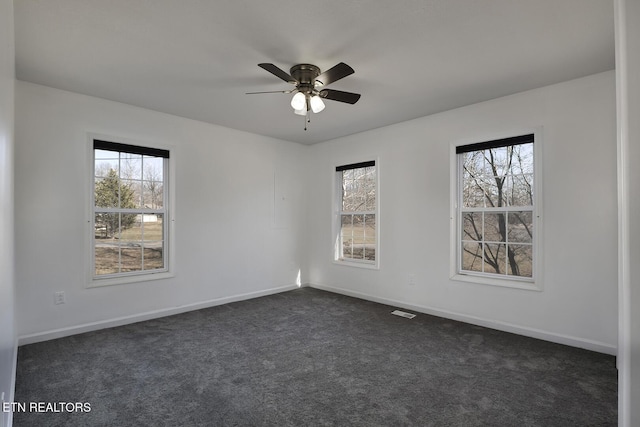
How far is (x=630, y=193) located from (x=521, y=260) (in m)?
3.28

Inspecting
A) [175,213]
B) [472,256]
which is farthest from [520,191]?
[175,213]

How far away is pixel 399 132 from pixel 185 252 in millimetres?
3231

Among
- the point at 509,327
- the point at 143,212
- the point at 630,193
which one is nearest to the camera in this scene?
the point at 630,193

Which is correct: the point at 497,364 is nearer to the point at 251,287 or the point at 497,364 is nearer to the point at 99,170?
the point at 251,287

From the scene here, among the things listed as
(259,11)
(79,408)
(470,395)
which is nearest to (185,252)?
(79,408)

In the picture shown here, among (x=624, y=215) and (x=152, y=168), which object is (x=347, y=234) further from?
(x=624, y=215)

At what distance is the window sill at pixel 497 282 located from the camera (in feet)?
10.9

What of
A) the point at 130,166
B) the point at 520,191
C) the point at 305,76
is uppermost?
the point at 305,76

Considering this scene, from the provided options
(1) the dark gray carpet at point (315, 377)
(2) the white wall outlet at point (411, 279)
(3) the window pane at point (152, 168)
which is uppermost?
(3) the window pane at point (152, 168)

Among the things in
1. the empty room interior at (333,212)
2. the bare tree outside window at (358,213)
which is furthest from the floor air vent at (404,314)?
the bare tree outside window at (358,213)

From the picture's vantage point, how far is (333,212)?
5277 mm

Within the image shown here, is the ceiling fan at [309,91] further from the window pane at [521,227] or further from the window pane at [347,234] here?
the window pane at [347,234]

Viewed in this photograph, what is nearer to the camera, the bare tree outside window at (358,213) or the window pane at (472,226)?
the window pane at (472,226)

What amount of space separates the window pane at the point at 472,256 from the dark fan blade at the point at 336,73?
8.39 feet
